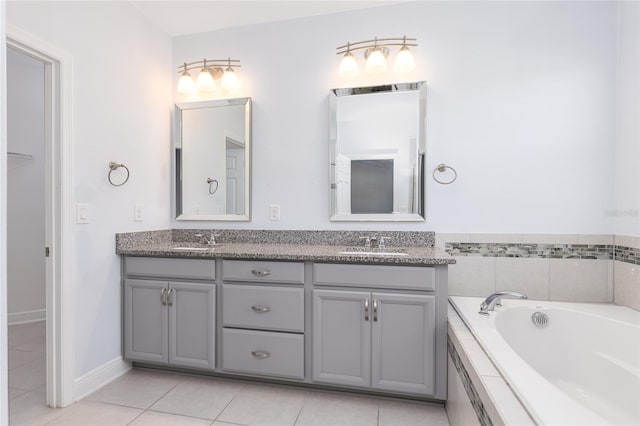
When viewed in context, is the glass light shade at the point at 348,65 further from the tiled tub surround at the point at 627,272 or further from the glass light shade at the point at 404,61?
the tiled tub surround at the point at 627,272

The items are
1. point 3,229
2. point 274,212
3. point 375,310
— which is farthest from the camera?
point 274,212

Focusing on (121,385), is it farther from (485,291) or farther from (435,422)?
(485,291)

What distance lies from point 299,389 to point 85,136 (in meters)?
1.98

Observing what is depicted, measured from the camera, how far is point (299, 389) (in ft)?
6.49

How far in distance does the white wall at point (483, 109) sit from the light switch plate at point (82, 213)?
3.56ft

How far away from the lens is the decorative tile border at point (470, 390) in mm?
1095

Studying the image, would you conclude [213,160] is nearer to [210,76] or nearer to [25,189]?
[210,76]

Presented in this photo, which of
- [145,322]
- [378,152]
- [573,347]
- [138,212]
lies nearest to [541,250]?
[573,347]

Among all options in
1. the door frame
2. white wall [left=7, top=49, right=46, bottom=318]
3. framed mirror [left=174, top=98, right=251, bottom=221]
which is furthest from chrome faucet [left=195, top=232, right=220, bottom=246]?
white wall [left=7, top=49, right=46, bottom=318]

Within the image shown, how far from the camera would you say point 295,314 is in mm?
1916

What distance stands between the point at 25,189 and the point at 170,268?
87.3 inches

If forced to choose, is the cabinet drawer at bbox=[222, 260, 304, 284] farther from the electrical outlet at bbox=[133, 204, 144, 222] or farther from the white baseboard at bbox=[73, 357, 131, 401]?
the white baseboard at bbox=[73, 357, 131, 401]

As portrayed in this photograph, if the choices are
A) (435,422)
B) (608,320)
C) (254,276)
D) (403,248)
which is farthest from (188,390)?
(608,320)

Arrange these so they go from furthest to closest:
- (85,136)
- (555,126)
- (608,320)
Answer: (555,126), (85,136), (608,320)
